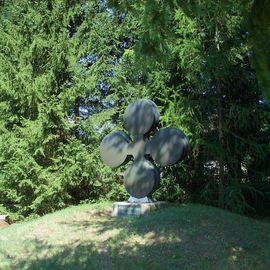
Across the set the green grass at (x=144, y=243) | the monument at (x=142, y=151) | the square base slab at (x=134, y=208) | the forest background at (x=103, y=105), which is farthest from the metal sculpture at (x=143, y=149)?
the forest background at (x=103, y=105)

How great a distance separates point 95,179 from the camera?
42.6 ft

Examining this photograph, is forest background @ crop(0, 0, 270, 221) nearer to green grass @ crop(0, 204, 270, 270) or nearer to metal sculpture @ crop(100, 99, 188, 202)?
metal sculpture @ crop(100, 99, 188, 202)

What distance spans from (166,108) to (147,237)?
5.85 metres

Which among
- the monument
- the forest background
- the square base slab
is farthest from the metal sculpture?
the forest background

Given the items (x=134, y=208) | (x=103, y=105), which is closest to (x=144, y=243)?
(x=134, y=208)

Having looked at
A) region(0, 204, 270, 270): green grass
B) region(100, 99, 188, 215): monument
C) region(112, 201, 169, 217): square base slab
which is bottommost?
region(0, 204, 270, 270): green grass

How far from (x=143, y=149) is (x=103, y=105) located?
439cm

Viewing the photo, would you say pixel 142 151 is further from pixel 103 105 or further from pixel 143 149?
pixel 103 105

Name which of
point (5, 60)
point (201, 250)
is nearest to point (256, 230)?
point (201, 250)

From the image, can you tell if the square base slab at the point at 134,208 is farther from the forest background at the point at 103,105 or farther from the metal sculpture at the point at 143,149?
the forest background at the point at 103,105

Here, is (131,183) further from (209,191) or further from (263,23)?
(263,23)

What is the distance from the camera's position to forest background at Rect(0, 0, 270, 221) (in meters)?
11.6

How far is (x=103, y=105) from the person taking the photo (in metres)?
14.1

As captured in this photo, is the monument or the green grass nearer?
the green grass
